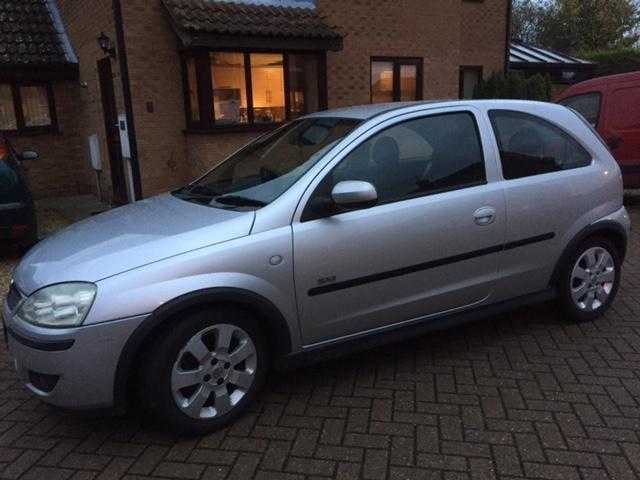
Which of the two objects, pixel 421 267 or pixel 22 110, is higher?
pixel 22 110

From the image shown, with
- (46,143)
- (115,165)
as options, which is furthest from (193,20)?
(46,143)

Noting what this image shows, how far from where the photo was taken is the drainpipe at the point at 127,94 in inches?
324

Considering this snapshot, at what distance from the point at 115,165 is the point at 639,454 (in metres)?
9.19

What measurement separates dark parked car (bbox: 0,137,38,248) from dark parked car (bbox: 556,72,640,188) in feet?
26.1

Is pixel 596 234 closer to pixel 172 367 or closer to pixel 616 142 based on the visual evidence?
pixel 172 367

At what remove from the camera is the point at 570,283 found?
4137 mm

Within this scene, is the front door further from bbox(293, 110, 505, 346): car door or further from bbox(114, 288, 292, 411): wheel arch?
bbox(114, 288, 292, 411): wheel arch

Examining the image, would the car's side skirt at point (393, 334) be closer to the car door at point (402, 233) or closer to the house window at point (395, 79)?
the car door at point (402, 233)

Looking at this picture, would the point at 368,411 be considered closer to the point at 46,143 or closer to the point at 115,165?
the point at 115,165

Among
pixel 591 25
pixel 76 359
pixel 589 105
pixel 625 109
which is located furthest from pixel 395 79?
pixel 591 25

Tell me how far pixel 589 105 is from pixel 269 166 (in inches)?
289

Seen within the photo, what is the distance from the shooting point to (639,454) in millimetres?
2711

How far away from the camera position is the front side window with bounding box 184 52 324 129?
9039mm

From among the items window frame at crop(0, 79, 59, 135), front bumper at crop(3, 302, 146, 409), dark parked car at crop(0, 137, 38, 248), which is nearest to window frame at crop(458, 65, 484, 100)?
window frame at crop(0, 79, 59, 135)
